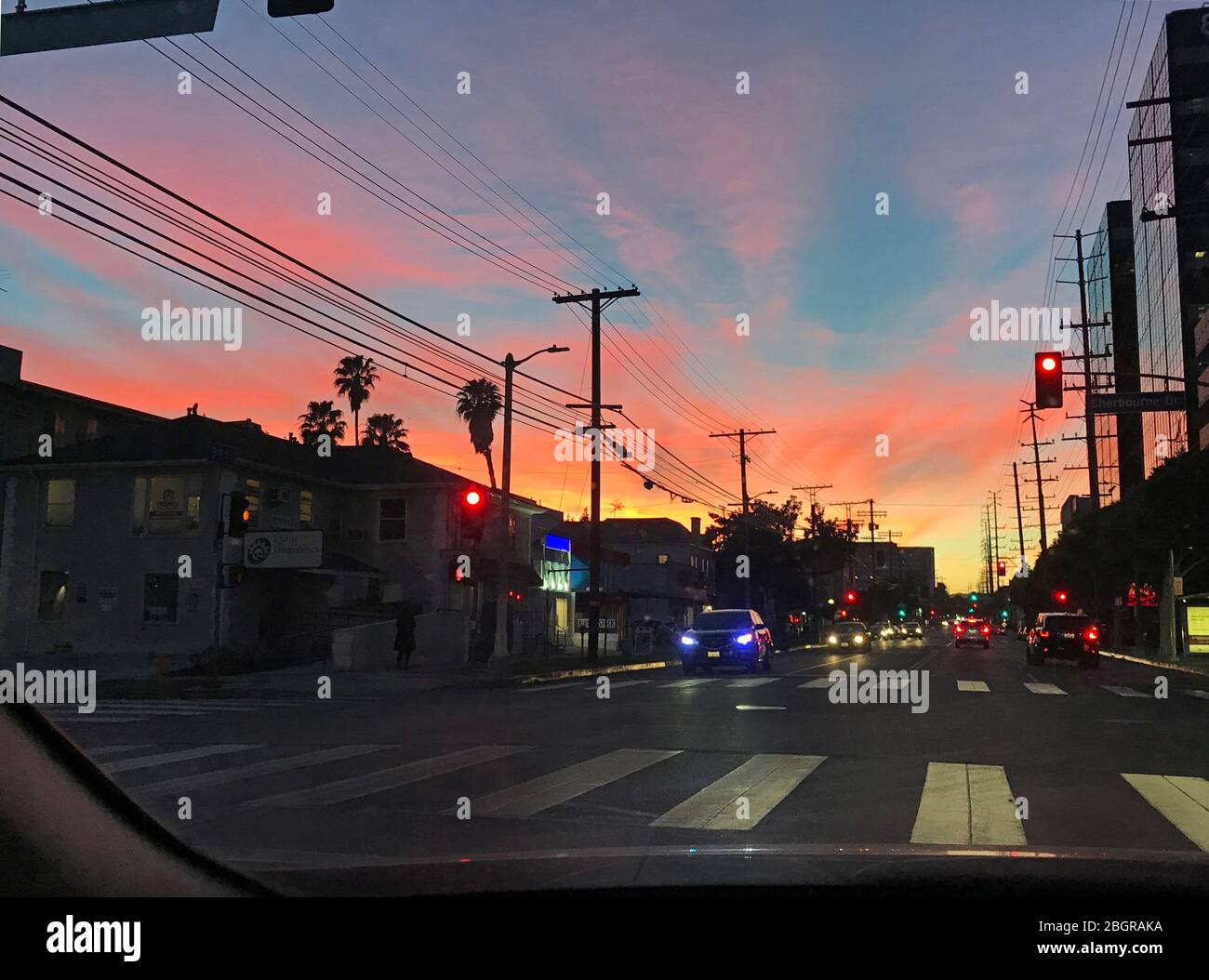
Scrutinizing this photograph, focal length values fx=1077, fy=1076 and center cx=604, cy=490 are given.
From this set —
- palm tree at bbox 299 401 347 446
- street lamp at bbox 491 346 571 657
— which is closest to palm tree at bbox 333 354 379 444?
palm tree at bbox 299 401 347 446

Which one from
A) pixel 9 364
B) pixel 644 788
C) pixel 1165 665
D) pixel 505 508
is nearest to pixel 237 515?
pixel 505 508

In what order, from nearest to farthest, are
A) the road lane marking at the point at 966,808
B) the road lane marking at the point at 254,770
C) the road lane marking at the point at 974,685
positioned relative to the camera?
the road lane marking at the point at 966,808 → the road lane marking at the point at 254,770 → the road lane marking at the point at 974,685

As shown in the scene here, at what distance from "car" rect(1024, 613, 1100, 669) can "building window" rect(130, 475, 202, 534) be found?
2639 centimetres

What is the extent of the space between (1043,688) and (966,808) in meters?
15.6

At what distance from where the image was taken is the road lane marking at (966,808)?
22.8 feet

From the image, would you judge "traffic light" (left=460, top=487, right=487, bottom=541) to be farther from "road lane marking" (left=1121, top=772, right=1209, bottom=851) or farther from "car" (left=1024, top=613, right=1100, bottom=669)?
"car" (left=1024, top=613, right=1100, bottom=669)

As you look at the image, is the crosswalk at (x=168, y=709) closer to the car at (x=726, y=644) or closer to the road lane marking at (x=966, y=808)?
the road lane marking at (x=966, y=808)

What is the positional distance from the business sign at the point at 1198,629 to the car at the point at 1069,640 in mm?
6739

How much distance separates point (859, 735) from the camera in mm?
12914

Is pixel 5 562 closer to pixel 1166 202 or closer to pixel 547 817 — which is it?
pixel 547 817

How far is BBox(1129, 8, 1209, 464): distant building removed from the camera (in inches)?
2328

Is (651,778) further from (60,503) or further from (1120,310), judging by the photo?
(1120,310)

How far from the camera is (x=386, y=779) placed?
9.55 metres

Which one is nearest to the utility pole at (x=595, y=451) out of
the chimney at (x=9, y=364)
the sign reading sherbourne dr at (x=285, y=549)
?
the sign reading sherbourne dr at (x=285, y=549)
